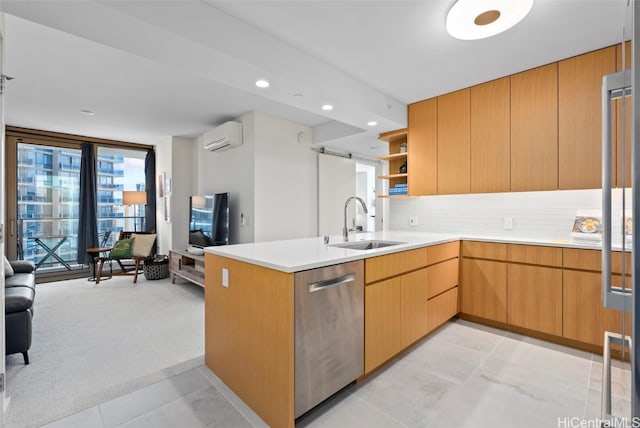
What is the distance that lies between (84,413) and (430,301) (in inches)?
103

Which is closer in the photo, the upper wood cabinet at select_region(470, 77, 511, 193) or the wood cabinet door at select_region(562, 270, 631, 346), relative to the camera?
the wood cabinet door at select_region(562, 270, 631, 346)

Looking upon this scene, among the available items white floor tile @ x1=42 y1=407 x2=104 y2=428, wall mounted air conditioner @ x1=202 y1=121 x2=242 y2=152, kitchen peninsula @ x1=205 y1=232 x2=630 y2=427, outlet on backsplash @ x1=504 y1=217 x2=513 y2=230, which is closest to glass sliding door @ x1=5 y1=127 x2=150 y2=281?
wall mounted air conditioner @ x1=202 y1=121 x2=242 y2=152

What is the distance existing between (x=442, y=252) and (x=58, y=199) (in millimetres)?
6542

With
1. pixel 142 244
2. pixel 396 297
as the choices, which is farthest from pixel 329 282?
pixel 142 244

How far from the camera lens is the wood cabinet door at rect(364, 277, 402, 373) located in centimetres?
203

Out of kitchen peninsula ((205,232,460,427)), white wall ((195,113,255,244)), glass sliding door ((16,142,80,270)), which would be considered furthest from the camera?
glass sliding door ((16,142,80,270))

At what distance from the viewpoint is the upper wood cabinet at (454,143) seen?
335 centimetres

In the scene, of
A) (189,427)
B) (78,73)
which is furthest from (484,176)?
(78,73)

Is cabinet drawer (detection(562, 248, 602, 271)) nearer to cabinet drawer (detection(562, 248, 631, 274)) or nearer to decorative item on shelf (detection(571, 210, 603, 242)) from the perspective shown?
cabinet drawer (detection(562, 248, 631, 274))

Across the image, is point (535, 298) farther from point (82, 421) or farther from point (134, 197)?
point (134, 197)

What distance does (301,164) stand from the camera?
15.7 feet

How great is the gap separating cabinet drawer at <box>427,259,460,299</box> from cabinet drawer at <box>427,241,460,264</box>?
0.17 ft

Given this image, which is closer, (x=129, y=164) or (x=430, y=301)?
(x=430, y=301)

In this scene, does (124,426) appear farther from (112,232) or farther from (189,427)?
(112,232)
